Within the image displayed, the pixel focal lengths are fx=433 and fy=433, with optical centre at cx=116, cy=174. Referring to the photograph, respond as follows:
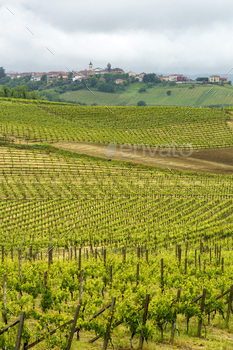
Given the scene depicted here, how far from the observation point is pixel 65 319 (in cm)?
873

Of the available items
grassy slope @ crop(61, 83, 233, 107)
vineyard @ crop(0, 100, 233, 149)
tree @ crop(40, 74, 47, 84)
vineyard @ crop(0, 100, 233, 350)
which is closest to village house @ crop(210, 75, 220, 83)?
grassy slope @ crop(61, 83, 233, 107)

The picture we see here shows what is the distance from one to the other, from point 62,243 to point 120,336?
13176mm

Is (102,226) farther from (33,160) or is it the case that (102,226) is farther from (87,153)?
(87,153)

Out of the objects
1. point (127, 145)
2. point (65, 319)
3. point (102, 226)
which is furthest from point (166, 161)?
point (65, 319)

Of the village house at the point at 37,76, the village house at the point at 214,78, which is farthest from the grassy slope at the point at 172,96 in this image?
the village house at the point at 214,78

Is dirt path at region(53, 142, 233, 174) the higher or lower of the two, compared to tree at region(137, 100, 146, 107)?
lower

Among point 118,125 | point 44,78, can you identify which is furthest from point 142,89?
point 118,125

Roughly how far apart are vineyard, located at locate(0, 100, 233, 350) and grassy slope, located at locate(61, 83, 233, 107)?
281 cm

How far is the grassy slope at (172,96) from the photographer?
242ft

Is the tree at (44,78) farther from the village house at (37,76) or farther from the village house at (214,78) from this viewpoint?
the village house at (214,78)

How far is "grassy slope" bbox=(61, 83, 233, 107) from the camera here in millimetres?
73750

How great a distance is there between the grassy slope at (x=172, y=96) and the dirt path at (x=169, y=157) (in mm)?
20160

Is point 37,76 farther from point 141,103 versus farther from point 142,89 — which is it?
point 142,89

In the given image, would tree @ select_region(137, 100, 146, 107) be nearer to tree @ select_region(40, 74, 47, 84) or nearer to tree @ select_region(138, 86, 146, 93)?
tree @ select_region(138, 86, 146, 93)
